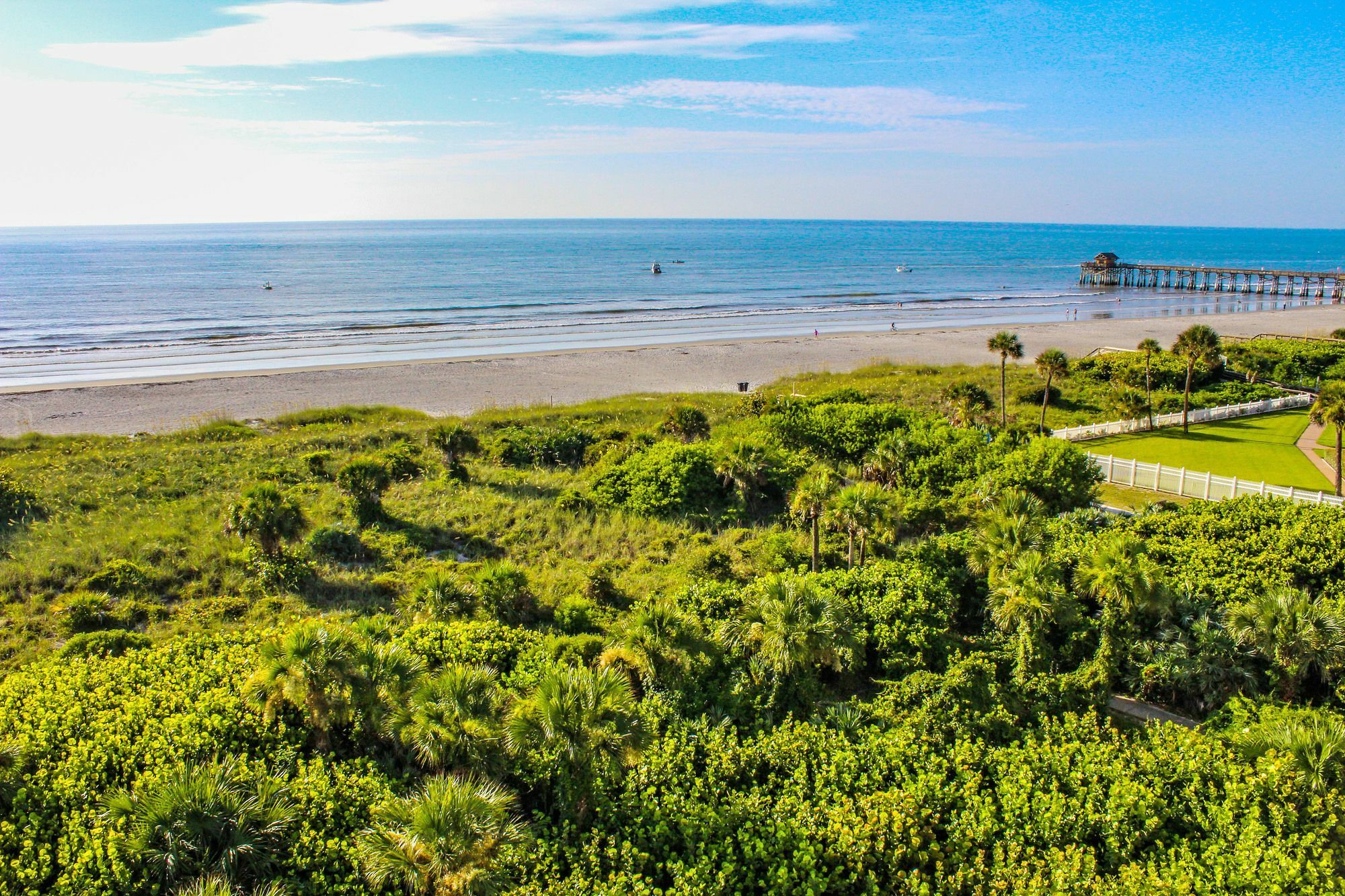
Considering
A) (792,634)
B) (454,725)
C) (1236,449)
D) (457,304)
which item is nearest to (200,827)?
(454,725)

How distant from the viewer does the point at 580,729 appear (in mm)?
12242

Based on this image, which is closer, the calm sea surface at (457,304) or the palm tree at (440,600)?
the palm tree at (440,600)

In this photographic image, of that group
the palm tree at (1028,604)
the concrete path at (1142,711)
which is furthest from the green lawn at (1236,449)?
the palm tree at (1028,604)

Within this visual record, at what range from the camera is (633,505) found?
28.9 meters

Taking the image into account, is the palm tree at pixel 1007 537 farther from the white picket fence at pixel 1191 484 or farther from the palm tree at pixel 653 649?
the palm tree at pixel 653 649

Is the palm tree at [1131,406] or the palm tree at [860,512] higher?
the palm tree at [1131,406]

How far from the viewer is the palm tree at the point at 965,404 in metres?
34.7

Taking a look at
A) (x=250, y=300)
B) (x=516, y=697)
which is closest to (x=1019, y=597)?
(x=516, y=697)

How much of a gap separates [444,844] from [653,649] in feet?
20.9

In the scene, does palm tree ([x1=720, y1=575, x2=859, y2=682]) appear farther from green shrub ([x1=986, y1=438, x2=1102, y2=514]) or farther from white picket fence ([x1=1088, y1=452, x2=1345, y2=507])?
white picket fence ([x1=1088, y1=452, x2=1345, y2=507])

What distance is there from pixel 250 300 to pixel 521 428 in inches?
2931

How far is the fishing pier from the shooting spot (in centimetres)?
10731

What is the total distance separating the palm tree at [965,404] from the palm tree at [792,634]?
19638 mm

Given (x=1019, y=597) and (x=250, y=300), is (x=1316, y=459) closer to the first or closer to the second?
(x=1019, y=597)
